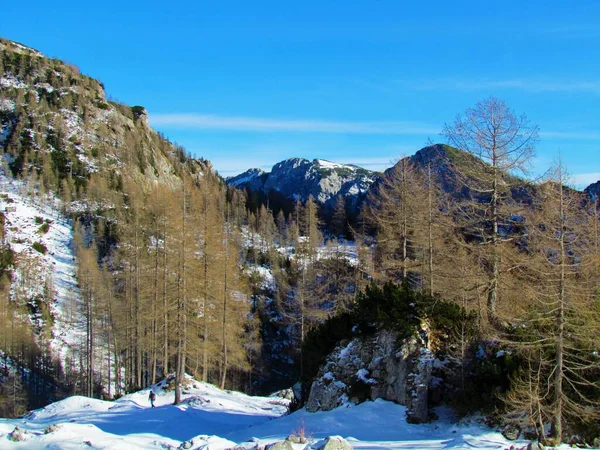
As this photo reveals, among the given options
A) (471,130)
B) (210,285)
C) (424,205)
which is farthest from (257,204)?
(471,130)

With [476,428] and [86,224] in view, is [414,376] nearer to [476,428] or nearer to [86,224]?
[476,428]

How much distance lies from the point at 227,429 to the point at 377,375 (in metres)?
7.02

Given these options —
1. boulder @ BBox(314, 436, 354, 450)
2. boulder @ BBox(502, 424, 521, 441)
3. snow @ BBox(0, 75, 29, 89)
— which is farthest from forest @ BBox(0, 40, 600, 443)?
snow @ BBox(0, 75, 29, 89)

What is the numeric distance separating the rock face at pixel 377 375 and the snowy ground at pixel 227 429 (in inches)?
17.2

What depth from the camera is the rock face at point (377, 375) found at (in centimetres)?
1298

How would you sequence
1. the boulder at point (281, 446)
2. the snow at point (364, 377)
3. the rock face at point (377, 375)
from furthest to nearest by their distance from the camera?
the snow at point (364, 377)
the rock face at point (377, 375)
the boulder at point (281, 446)

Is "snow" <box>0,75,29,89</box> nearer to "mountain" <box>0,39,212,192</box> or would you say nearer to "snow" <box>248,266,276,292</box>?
"mountain" <box>0,39,212,192</box>

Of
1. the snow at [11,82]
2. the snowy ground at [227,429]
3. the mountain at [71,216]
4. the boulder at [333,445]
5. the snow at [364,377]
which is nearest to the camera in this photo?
the boulder at [333,445]

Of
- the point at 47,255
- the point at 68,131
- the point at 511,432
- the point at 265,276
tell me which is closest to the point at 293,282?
the point at 265,276

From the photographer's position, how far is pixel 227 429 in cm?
1747

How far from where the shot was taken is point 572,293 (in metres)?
9.64

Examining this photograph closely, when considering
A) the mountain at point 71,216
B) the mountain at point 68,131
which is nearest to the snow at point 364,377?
the mountain at point 71,216

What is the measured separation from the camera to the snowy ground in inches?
420

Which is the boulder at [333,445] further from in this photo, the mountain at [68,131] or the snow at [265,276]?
the mountain at [68,131]
